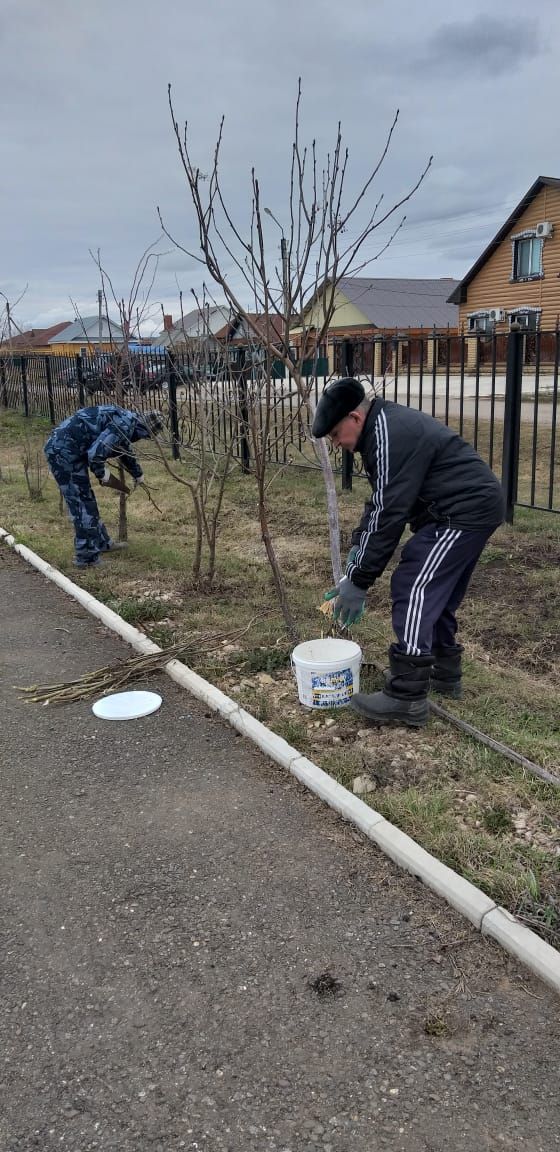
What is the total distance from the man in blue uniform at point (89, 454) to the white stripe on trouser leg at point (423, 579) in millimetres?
3243

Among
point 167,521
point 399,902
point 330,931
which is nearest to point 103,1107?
point 330,931

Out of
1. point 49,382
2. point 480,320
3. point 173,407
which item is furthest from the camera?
point 480,320

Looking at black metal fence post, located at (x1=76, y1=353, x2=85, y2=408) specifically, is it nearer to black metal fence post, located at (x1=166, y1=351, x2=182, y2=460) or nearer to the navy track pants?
black metal fence post, located at (x1=166, y1=351, x2=182, y2=460)

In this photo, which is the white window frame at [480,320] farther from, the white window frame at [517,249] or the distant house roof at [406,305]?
the distant house roof at [406,305]

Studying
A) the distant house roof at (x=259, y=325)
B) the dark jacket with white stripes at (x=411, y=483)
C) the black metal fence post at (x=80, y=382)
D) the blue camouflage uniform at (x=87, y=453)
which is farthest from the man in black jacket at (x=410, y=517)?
the black metal fence post at (x=80, y=382)

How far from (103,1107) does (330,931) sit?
0.83 m

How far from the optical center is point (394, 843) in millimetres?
2822

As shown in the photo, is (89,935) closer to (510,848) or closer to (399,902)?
(399,902)

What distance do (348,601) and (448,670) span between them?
2.48 ft

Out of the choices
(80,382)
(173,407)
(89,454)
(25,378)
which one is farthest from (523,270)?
(89,454)

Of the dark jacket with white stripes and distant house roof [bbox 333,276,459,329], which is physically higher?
distant house roof [bbox 333,276,459,329]

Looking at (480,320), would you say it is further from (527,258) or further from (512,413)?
(512,413)

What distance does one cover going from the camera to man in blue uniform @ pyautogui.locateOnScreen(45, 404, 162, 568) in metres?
6.38

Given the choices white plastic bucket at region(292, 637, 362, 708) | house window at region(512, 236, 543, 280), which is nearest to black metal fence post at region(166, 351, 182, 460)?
white plastic bucket at region(292, 637, 362, 708)
